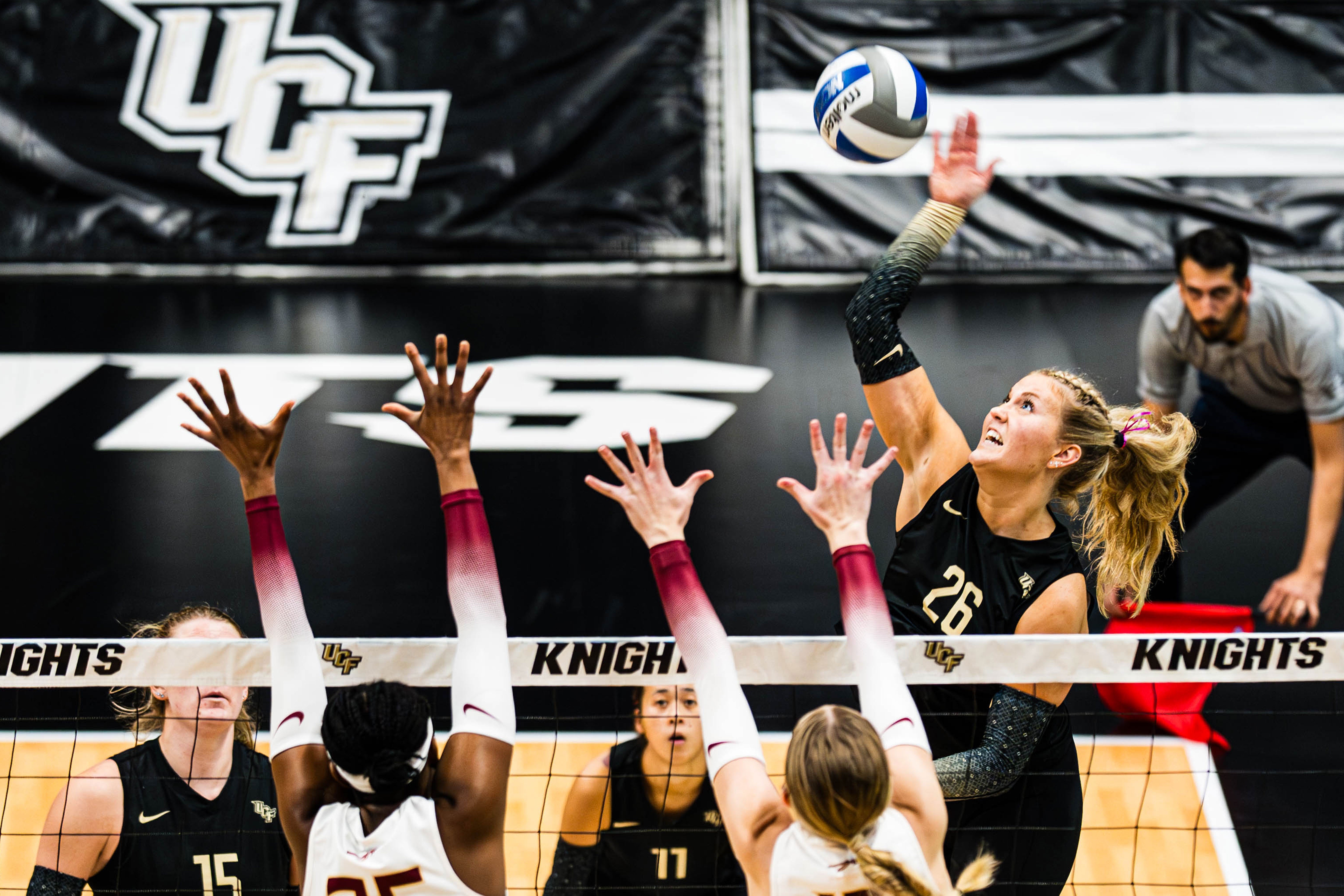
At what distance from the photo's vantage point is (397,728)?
97.0 inches

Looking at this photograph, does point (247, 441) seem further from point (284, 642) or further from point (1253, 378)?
point (1253, 378)

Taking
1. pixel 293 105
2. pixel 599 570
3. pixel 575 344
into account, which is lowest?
pixel 599 570

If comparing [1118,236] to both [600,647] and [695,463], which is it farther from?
[600,647]

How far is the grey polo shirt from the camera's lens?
595 centimetres

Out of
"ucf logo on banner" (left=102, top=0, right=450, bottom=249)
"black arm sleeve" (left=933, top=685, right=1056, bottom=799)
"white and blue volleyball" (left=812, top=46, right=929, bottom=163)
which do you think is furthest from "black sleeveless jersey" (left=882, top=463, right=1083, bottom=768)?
"ucf logo on banner" (left=102, top=0, right=450, bottom=249)

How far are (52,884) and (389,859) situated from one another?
52.6 inches

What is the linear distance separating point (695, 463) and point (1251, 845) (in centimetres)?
341

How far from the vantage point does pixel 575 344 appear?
8664mm

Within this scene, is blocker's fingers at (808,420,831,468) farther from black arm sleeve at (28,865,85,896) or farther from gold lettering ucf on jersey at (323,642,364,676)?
black arm sleeve at (28,865,85,896)

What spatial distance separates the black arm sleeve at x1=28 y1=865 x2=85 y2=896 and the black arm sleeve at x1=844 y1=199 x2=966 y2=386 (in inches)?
95.6

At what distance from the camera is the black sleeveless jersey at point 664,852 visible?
13.3ft

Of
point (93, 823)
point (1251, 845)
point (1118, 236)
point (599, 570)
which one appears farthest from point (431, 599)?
point (1118, 236)

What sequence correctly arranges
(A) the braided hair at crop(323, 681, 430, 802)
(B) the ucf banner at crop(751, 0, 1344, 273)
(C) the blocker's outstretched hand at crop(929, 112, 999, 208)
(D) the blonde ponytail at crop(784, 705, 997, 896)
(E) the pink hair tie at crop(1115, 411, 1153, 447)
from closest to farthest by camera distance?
(D) the blonde ponytail at crop(784, 705, 997, 896)
(A) the braided hair at crop(323, 681, 430, 802)
(E) the pink hair tie at crop(1115, 411, 1153, 447)
(C) the blocker's outstretched hand at crop(929, 112, 999, 208)
(B) the ucf banner at crop(751, 0, 1344, 273)

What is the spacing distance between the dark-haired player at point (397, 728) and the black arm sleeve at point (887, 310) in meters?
1.14
